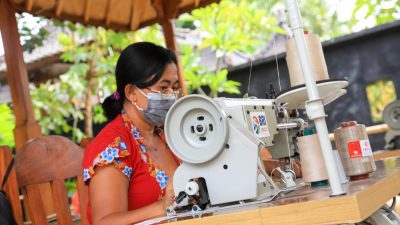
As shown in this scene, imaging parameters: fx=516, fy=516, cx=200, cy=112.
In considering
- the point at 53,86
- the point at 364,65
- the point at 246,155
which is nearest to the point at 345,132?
the point at 246,155

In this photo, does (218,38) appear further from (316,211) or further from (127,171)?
(316,211)

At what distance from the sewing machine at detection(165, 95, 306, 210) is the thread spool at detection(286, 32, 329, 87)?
7.0 inches

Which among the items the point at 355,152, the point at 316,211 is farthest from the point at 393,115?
the point at 316,211

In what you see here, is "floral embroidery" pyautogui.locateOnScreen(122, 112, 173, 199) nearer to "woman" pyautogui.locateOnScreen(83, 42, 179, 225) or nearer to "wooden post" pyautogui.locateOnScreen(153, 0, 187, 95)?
"woman" pyautogui.locateOnScreen(83, 42, 179, 225)

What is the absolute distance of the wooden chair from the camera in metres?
2.07

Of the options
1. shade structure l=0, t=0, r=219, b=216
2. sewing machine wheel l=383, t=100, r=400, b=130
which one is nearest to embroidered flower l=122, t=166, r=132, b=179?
shade structure l=0, t=0, r=219, b=216

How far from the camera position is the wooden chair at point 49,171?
2074 mm

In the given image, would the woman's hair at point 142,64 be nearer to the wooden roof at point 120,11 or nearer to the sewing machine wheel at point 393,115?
the wooden roof at point 120,11

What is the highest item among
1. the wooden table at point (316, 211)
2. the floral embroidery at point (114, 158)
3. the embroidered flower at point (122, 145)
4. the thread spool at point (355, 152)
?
the embroidered flower at point (122, 145)

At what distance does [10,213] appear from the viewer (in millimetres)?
Answer: 1789

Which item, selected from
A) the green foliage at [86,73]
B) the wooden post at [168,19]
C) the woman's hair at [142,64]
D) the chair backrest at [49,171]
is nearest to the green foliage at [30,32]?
the green foliage at [86,73]

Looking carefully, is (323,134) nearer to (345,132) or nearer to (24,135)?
(345,132)

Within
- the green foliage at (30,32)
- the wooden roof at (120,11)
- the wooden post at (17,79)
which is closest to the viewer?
the wooden post at (17,79)

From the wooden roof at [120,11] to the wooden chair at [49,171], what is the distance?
67.6 inches
